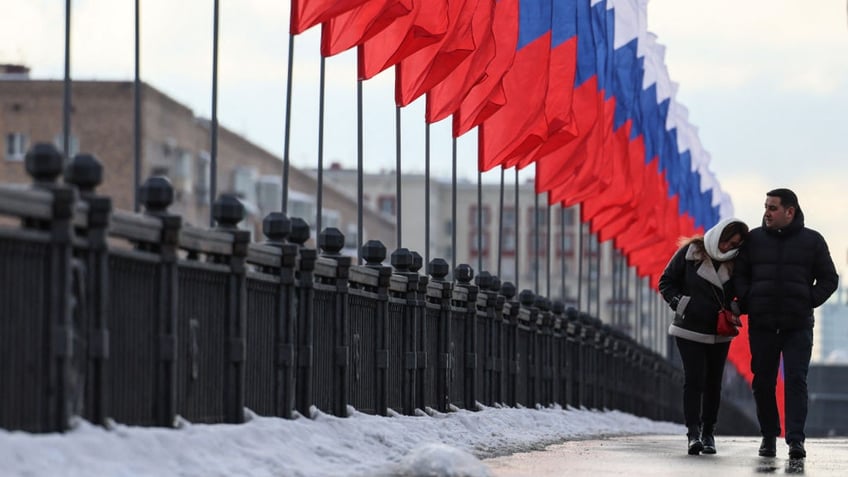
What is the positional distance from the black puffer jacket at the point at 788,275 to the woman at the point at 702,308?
29 centimetres

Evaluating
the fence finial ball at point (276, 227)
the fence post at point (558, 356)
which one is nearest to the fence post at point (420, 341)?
the fence finial ball at point (276, 227)

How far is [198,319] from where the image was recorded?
12812 mm

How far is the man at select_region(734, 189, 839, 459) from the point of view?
1599cm

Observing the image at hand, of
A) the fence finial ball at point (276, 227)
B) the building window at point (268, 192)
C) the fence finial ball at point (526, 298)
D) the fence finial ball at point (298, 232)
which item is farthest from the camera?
the building window at point (268, 192)

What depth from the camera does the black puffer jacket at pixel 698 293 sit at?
16516 mm

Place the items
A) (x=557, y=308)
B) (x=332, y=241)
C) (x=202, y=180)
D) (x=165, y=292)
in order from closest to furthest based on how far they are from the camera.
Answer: (x=165, y=292), (x=332, y=241), (x=557, y=308), (x=202, y=180)

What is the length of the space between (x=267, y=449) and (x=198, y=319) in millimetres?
910

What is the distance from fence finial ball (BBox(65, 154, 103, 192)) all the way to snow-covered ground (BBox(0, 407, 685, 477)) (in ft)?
4.11

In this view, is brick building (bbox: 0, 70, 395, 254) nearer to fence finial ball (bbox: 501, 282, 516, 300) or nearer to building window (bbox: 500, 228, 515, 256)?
fence finial ball (bbox: 501, 282, 516, 300)

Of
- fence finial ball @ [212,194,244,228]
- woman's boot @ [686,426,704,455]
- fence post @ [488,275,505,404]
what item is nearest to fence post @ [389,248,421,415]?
woman's boot @ [686,426,704,455]

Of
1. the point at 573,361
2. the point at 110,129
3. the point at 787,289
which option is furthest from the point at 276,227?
the point at 110,129

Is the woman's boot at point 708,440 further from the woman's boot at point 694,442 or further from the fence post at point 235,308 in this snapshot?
the fence post at point 235,308

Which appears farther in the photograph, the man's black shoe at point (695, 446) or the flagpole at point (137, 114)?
the flagpole at point (137, 114)

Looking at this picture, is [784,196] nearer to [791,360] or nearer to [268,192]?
[791,360]
